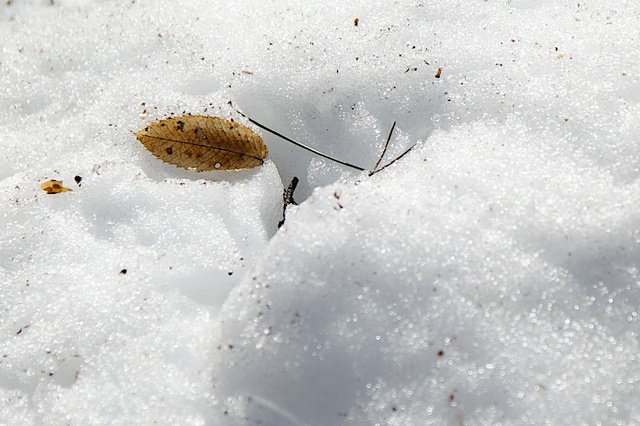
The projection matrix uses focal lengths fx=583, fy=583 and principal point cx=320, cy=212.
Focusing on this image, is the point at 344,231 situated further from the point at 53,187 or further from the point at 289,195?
the point at 53,187

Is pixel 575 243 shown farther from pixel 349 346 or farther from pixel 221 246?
pixel 221 246

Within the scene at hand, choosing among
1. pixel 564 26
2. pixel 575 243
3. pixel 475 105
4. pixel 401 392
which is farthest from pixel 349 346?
pixel 564 26

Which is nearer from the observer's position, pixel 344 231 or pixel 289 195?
pixel 344 231

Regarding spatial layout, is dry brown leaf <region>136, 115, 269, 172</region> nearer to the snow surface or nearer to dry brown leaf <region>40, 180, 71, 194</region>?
the snow surface

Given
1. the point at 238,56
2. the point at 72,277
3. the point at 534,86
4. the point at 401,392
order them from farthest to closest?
the point at 238,56
the point at 534,86
the point at 72,277
the point at 401,392

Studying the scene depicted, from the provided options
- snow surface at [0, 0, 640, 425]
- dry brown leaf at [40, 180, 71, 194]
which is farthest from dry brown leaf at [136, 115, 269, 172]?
dry brown leaf at [40, 180, 71, 194]

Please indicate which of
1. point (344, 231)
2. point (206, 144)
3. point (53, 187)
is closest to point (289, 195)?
point (206, 144)

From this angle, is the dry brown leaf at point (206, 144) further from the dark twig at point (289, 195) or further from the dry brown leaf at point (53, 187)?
the dry brown leaf at point (53, 187)

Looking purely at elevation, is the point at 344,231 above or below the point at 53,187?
above
